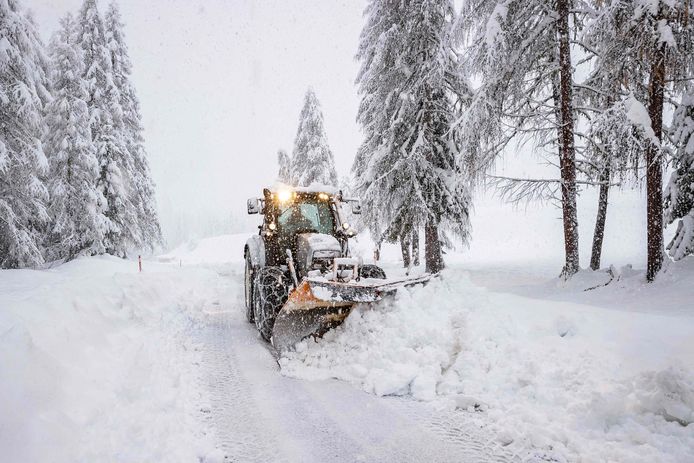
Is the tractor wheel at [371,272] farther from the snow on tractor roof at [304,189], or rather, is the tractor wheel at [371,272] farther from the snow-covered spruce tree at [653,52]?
the snow-covered spruce tree at [653,52]

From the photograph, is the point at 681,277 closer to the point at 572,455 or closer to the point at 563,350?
the point at 563,350

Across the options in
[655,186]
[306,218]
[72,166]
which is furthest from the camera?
[72,166]

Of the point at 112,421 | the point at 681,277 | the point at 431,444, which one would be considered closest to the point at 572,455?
the point at 431,444

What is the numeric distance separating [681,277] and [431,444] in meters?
6.83

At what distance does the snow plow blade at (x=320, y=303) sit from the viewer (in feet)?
15.1

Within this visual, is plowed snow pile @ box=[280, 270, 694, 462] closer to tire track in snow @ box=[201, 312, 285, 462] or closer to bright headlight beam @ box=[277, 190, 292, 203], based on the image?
tire track in snow @ box=[201, 312, 285, 462]

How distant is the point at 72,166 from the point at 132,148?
4.75m

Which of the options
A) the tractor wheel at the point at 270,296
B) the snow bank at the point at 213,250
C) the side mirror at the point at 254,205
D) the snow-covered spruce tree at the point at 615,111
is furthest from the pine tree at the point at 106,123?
the snow bank at the point at 213,250

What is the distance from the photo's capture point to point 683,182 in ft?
27.6

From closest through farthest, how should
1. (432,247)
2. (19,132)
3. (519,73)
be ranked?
(519,73) < (432,247) < (19,132)

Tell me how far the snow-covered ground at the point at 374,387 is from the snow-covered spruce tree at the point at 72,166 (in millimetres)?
Result: 12471

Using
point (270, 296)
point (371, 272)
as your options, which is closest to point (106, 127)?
point (270, 296)

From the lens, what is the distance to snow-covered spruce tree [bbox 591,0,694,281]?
6805mm

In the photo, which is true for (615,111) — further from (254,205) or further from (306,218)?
(254,205)
